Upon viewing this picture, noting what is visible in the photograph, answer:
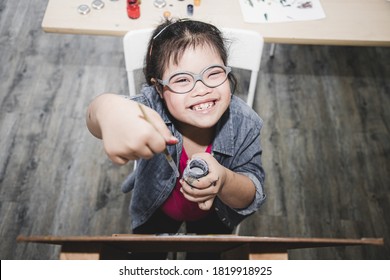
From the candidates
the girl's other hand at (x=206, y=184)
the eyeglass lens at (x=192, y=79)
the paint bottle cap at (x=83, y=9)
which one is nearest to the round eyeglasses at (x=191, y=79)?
the eyeglass lens at (x=192, y=79)

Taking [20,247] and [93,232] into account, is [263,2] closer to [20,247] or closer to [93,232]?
[93,232]

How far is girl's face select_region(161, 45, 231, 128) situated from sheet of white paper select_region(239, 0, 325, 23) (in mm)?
890

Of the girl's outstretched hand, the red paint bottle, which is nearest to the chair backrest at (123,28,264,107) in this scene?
the red paint bottle

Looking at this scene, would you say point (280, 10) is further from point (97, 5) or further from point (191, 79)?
point (191, 79)

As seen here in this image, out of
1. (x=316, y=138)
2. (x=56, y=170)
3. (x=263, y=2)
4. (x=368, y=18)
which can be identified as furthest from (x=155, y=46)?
(x=316, y=138)

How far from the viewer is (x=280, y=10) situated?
70.5 inches

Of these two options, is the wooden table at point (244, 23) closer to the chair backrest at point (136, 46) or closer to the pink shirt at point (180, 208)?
the chair backrest at point (136, 46)

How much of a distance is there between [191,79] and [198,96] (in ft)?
0.16

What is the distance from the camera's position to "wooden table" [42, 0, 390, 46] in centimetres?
166

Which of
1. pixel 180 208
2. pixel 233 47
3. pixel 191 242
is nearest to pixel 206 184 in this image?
pixel 191 242

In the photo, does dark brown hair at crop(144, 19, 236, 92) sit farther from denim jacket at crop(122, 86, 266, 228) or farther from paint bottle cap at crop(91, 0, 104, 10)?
paint bottle cap at crop(91, 0, 104, 10)

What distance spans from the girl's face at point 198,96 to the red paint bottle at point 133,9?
85 centimetres

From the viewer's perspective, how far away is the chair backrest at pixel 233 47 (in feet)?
4.49

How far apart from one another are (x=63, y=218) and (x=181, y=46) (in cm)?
146
